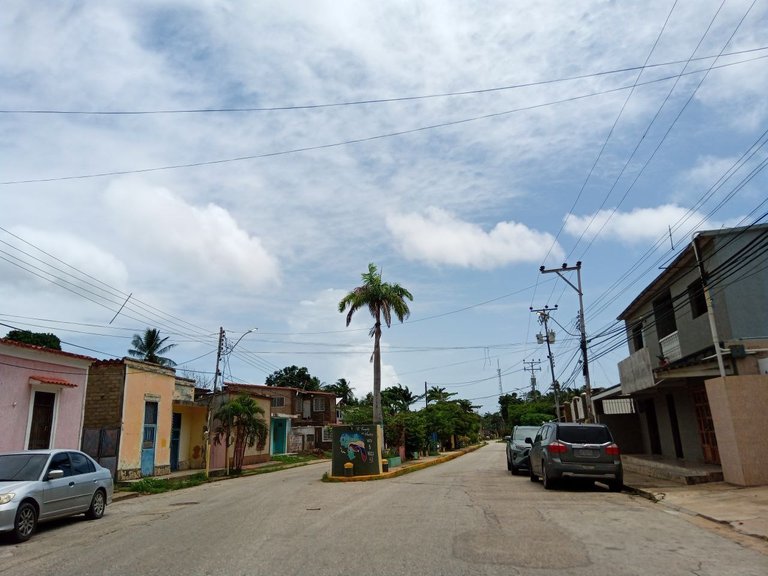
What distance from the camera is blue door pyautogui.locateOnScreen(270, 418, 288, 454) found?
44481mm

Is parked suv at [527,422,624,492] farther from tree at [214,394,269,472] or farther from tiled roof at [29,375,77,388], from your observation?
tree at [214,394,269,472]

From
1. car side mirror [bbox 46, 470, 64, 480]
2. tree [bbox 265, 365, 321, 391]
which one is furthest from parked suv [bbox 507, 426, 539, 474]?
tree [bbox 265, 365, 321, 391]

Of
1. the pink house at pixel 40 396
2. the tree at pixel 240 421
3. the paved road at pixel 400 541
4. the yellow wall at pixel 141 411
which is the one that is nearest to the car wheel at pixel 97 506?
the paved road at pixel 400 541

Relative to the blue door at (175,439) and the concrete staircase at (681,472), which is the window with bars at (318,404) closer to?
the blue door at (175,439)

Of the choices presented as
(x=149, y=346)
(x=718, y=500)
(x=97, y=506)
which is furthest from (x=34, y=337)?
(x=718, y=500)

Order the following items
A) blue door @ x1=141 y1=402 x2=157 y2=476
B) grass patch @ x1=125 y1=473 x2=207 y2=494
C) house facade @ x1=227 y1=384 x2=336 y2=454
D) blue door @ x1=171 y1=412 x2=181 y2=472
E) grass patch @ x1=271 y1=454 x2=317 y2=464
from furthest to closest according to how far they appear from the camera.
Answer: house facade @ x1=227 y1=384 x2=336 y2=454
grass patch @ x1=271 y1=454 x2=317 y2=464
blue door @ x1=171 y1=412 x2=181 y2=472
blue door @ x1=141 y1=402 x2=157 y2=476
grass patch @ x1=125 y1=473 x2=207 y2=494

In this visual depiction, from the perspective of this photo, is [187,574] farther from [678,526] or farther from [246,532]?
[678,526]

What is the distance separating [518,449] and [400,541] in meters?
13.9

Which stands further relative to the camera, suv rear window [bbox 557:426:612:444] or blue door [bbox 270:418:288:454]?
blue door [bbox 270:418:288:454]

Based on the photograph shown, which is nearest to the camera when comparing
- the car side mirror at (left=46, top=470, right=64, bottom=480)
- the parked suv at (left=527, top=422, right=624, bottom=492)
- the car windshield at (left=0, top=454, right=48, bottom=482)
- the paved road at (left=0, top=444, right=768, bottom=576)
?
the paved road at (left=0, top=444, right=768, bottom=576)

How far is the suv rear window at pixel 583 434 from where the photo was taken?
47.4 ft

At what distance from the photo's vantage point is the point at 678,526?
9234mm

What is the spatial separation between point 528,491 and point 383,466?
30.4 ft

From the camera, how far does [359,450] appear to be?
2162 cm
